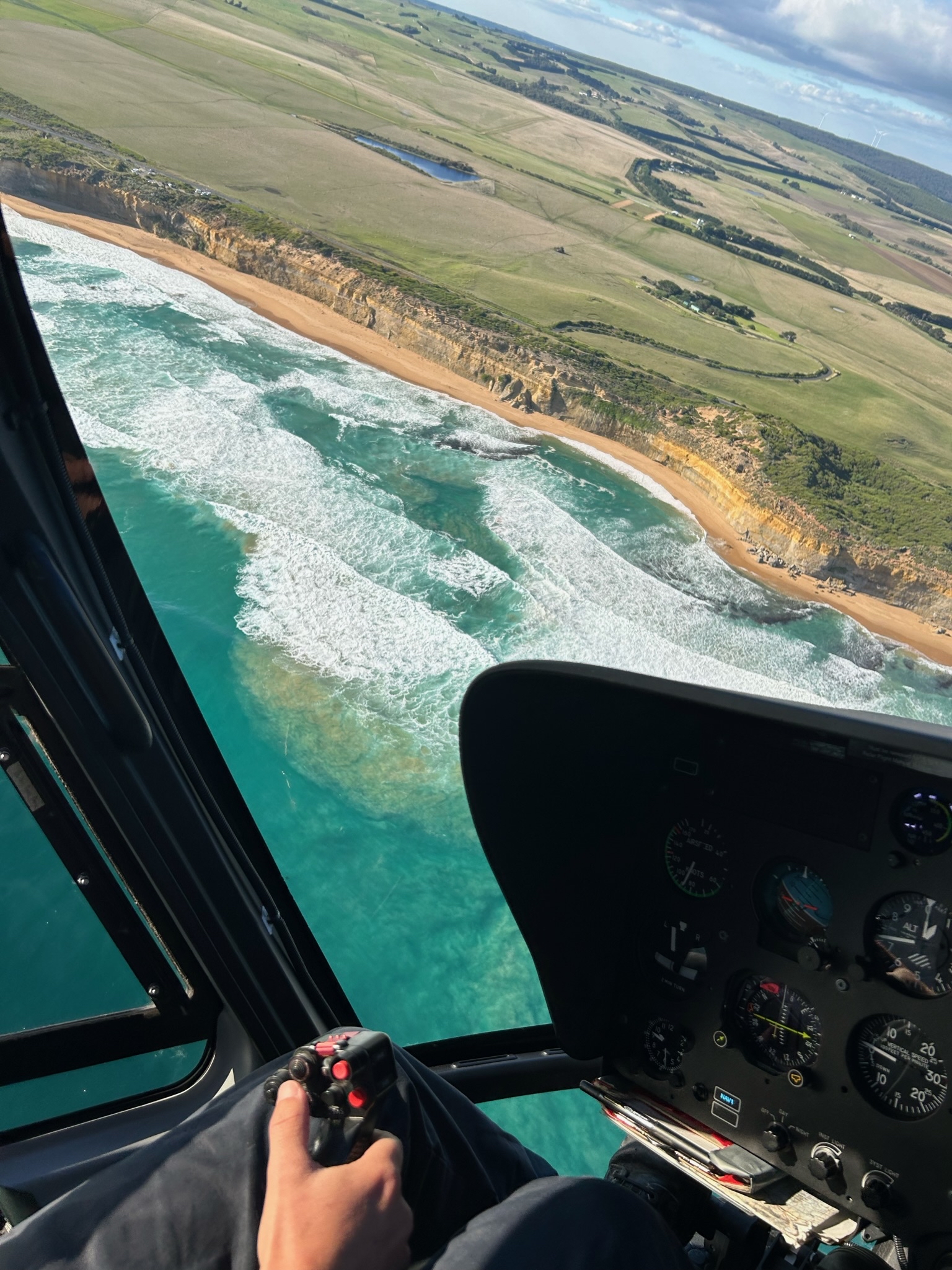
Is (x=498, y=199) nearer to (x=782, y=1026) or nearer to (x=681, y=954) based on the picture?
(x=681, y=954)

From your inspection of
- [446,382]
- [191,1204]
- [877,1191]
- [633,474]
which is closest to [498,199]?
[446,382]

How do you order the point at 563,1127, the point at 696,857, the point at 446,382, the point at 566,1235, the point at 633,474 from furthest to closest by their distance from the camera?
1. the point at 446,382
2. the point at 633,474
3. the point at 563,1127
4. the point at 696,857
5. the point at 566,1235

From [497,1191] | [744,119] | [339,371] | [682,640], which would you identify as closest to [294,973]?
[497,1191]

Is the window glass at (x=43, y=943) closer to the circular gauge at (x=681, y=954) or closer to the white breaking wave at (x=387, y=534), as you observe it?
the circular gauge at (x=681, y=954)

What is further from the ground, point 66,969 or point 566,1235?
point 566,1235

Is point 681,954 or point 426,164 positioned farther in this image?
point 426,164

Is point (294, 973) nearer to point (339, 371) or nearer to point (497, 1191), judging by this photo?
point (497, 1191)

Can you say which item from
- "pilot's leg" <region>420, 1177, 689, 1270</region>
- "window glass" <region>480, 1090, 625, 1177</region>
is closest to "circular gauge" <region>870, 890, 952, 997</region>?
"pilot's leg" <region>420, 1177, 689, 1270</region>
